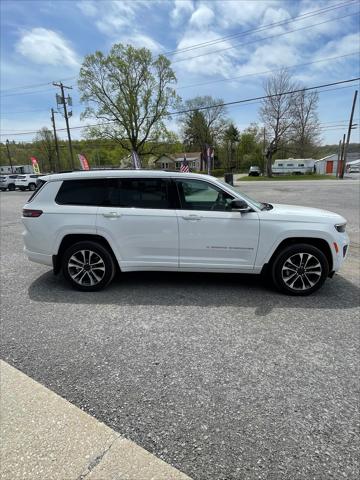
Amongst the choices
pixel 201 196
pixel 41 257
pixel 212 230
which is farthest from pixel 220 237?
pixel 41 257

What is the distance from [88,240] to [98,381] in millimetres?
2210

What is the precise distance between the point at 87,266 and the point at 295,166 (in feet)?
203

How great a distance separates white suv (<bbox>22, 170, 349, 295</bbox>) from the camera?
3963 millimetres

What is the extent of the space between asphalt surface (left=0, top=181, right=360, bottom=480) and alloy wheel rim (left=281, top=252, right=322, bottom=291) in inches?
8.6

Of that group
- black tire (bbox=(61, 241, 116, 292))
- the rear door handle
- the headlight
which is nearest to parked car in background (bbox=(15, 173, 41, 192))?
black tire (bbox=(61, 241, 116, 292))

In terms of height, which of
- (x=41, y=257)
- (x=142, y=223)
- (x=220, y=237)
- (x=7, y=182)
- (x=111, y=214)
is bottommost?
(x=7, y=182)

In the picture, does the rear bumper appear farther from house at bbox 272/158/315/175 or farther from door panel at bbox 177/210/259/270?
house at bbox 272/158/315/175

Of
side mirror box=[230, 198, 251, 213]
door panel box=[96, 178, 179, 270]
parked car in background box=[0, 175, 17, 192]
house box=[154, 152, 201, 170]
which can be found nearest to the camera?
A: side mirror box=[230, 198, 251, 213]

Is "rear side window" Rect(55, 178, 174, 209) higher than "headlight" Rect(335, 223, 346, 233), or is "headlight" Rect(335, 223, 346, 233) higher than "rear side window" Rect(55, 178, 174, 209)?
"rear side window" Rect(55, 178, 174, 209)

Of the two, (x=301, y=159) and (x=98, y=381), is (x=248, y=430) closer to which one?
(x=98, y=381)

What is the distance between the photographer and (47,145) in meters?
67.4

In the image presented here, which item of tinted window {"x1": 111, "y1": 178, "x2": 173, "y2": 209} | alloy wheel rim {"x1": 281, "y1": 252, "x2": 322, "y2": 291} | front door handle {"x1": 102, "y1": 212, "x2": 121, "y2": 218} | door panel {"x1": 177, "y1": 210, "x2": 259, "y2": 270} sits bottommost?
alloy wheel rim {"x1": 281, "y1": 252, "x2": 322, "y2": 291}

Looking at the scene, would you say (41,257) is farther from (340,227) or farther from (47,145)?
(47,145)

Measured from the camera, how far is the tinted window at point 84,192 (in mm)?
4173
